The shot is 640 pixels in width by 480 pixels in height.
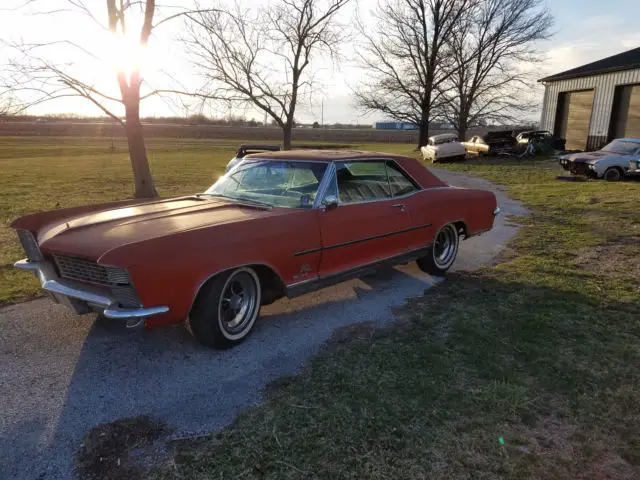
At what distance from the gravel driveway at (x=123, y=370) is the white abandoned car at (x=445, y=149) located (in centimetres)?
1978

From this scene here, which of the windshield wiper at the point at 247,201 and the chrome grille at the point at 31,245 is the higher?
the windshield wiper at the point at 247,201

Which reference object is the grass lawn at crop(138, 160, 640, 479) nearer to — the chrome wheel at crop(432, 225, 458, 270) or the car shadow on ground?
the car shadow on ground

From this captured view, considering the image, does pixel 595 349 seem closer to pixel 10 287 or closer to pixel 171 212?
pixel 171 212

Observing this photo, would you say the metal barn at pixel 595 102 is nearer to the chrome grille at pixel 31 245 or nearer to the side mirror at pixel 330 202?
the side mirror at pixel 330 202

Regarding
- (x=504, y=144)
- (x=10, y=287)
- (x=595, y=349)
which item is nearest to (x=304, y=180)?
(x=595, y=349)

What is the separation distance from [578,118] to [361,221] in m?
24.2

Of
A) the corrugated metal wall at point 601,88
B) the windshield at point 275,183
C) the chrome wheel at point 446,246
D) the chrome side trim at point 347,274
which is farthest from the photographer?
the corrugated metal wall at point 601,88

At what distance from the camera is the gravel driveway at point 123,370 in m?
2.56

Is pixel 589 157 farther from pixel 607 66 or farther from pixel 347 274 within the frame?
pixel 347 274

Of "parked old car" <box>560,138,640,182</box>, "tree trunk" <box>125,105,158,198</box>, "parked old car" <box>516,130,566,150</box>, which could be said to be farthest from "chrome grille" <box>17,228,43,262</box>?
"parked old car" <box>516,130,566,150</box>

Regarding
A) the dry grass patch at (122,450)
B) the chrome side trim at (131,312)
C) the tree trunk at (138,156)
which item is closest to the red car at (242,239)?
the chrome side trim at (131,312)

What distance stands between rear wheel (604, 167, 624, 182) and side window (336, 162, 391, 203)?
12.4 metres

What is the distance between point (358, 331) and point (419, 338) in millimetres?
508

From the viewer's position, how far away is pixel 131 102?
31.8ft
